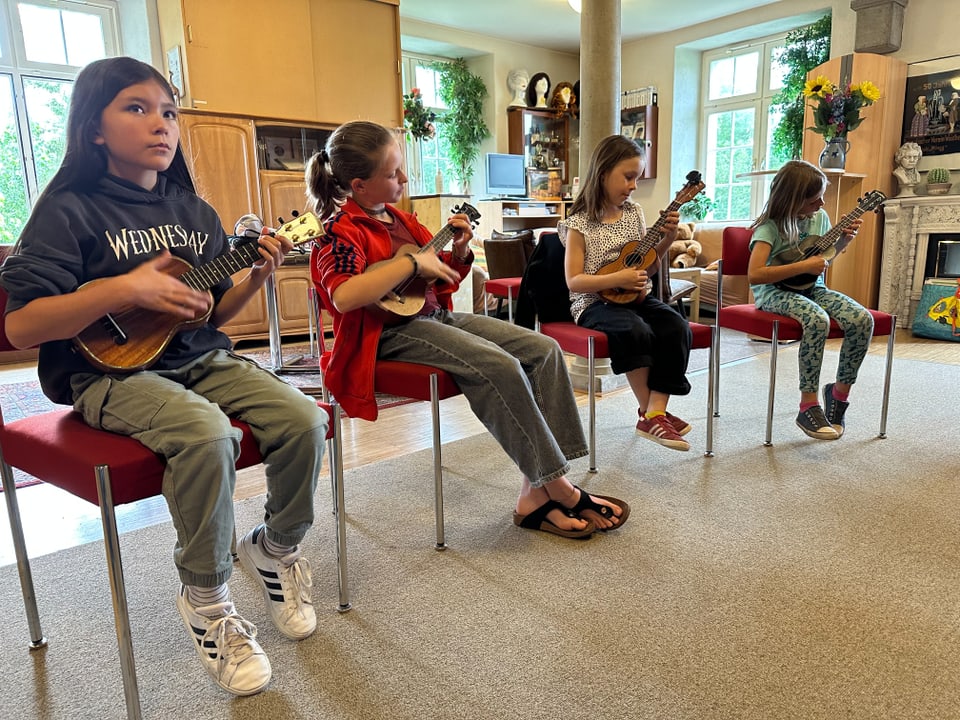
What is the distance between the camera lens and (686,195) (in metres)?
1.98

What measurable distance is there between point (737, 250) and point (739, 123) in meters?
4.88

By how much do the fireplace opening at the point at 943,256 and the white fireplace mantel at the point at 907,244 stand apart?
0.04 metres

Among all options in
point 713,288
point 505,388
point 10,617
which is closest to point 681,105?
point 713,288

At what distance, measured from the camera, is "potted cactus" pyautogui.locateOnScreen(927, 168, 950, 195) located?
15.0ft

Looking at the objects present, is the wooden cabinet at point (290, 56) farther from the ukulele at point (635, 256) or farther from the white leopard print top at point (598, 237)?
the ukulele at point (635, 256)

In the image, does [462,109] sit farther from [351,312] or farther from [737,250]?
[351,312]

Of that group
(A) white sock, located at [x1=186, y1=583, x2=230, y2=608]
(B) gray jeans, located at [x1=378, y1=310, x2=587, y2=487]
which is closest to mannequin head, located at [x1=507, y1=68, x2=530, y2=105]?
(B) gray jeans, located at [x1=378, y1=310, x2=587, y2=487]

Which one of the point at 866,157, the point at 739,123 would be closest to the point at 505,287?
the point at 866,157

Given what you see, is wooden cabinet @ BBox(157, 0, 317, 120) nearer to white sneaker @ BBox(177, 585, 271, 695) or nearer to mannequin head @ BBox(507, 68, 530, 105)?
mannequin head @ BBox(507, 68, 530, 105)

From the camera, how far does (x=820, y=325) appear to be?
2107mm

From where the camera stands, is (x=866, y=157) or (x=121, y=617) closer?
(x=121, y=617)

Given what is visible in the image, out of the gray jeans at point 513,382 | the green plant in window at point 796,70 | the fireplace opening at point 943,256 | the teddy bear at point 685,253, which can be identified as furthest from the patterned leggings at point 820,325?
the green plant in window at point 796,70

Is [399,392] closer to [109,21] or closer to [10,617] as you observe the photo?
[10,617]

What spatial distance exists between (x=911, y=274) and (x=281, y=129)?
454 centimetres
